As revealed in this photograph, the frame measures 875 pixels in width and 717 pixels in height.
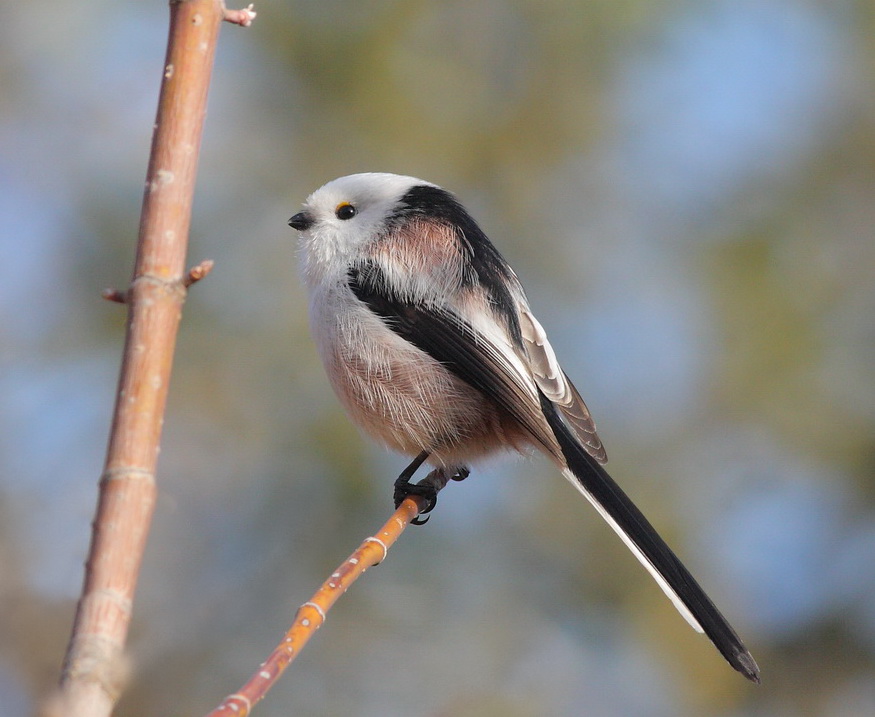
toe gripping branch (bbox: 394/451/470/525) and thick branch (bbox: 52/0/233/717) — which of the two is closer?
thick branch (bbox: 52/0/233/717)

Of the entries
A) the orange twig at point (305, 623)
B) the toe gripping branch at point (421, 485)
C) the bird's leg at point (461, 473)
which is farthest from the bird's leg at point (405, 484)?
the orange twig at point (305, 623)

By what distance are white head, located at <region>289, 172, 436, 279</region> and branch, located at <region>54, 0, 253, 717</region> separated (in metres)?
2.14

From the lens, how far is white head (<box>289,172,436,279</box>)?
3400mm

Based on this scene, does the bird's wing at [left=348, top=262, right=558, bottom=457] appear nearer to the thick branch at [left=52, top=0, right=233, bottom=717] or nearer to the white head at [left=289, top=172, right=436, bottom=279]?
the white head at [left=289, top=172, right=436, bottom=279]

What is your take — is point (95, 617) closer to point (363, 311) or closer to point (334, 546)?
point (363, 311)

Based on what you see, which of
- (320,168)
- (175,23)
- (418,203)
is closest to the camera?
(175,23)

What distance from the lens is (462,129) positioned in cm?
745

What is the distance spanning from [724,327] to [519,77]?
96.6 inches

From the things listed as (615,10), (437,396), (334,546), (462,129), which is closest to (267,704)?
(334,546)

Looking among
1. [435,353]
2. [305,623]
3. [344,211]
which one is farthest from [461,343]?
[305,623]

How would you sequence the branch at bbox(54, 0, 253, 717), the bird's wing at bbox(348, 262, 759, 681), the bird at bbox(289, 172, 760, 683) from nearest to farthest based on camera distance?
the branch at bbox(54, 0, 253, 717) < the bird's wing at bbox(348, 262, 759, 681) < the bird at bbox(289, 172, 760, 683)

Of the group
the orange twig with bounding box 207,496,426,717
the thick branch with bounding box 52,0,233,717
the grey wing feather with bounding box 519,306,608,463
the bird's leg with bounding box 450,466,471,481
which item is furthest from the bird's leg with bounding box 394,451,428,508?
the thick branch with bounding box 52,0,233,717

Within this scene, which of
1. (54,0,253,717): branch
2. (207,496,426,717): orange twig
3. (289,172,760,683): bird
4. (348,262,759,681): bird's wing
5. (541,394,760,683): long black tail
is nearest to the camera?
(54,0,253,717): branch

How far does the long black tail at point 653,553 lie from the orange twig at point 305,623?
790 millimetres
